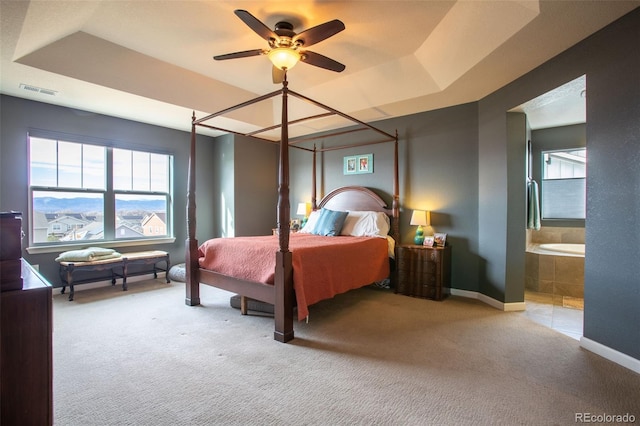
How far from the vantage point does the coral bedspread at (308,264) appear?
Answer: 9.14 ft

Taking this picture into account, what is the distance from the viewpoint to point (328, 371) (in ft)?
6.97

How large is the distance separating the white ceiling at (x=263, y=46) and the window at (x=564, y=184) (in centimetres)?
228

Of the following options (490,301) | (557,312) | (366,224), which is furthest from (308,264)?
(557,312)

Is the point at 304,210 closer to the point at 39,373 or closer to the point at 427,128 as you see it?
the point at 427,128

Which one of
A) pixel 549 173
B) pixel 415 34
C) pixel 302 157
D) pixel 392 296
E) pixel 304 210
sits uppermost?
pixel 415 34

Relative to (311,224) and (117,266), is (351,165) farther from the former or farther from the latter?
(117,266)

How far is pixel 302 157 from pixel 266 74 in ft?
6.94

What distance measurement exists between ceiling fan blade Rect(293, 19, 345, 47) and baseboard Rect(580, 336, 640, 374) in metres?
3.23

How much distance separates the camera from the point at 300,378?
203cm

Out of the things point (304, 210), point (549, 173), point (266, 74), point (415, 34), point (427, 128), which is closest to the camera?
point (415, 34)

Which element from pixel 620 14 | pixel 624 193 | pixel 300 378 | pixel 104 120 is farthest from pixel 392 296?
pixel 104 120

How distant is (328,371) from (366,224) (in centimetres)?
254

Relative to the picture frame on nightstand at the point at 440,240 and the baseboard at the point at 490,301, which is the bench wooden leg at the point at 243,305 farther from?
the baseboard at the point at 490,301

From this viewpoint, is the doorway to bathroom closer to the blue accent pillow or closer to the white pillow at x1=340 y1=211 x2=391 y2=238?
the white pillow at x1=340 y1=211 x2=391 y2=238
